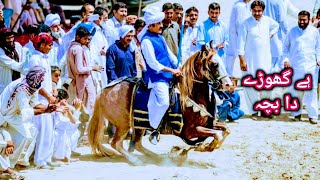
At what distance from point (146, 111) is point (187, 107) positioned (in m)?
0.49

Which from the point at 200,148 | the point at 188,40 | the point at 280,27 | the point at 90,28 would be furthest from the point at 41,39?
the point at 280,27

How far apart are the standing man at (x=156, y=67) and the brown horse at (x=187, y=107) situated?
20cm

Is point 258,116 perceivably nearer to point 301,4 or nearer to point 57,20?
point 57,20

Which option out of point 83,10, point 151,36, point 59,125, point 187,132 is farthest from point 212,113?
point 83,10

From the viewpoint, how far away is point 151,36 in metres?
9.29

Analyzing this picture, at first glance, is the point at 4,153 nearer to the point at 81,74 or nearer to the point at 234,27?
the point at 81,74

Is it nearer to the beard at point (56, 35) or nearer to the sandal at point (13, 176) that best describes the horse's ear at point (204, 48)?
the sandal at point (13, 176)

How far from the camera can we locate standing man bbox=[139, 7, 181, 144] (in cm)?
918

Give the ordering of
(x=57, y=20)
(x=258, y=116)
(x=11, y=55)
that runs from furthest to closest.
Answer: (x=258, y=116), (x=57, y=20), (x=11, y=55)

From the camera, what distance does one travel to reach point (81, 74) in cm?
1045

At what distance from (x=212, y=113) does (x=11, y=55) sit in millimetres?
2598

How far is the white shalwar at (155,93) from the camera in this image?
9172mm

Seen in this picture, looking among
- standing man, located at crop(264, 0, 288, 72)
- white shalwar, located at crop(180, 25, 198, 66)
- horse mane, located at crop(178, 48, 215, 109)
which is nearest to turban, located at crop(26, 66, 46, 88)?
horse mane, located at crop(178, 48, 215, 109)

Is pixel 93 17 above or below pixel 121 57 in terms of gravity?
above
